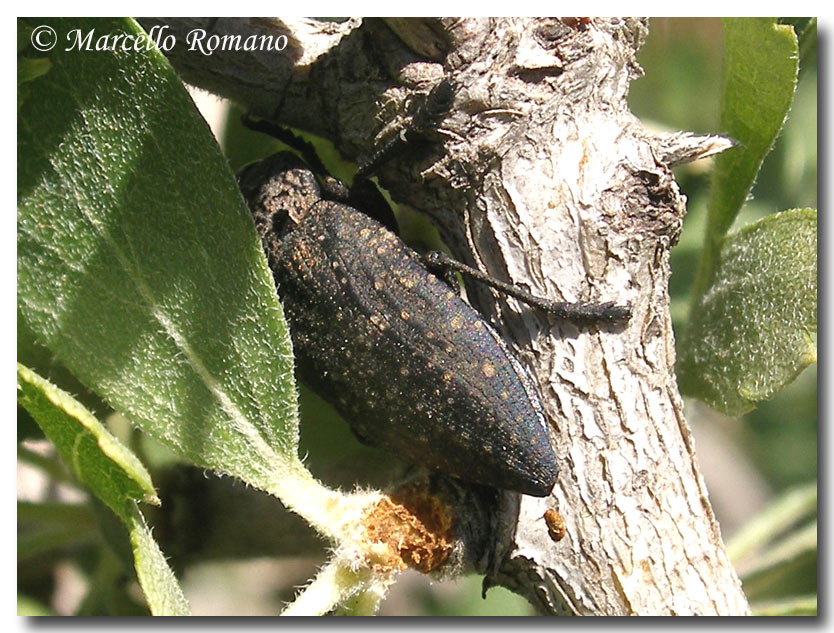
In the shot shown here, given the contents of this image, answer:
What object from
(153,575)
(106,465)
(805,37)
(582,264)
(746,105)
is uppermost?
(805,37)

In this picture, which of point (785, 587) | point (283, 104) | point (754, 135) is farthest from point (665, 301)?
point (785, 587)

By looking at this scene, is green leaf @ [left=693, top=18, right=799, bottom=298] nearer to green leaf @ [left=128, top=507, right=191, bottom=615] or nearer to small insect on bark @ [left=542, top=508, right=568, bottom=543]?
small insect on bark @ [left=542, top=508, right=568, bottom=543]

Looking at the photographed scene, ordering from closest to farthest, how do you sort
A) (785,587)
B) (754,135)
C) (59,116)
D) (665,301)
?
(59,116), (665,301), (754,135), (785,587)

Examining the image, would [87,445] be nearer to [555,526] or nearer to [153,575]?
[153,575]

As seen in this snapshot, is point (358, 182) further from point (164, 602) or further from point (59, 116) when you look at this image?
point (164, 602)

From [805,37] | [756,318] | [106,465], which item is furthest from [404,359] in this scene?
[805,37]

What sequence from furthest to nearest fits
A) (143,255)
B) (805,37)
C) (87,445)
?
(805,37)
(143,255)
(87,445)

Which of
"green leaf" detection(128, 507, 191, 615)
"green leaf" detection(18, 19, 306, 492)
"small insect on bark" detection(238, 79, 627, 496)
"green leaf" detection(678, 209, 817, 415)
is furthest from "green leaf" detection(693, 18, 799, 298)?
"green leaf" detection(128, 507, 191, 615)
